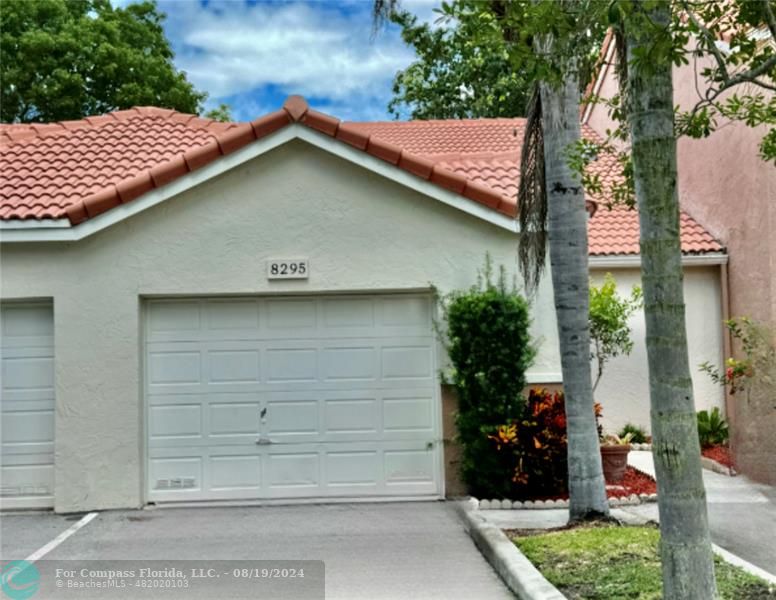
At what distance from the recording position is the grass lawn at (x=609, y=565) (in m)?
5.46

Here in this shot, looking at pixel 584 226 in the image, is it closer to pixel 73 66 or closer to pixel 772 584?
pixel 772 584

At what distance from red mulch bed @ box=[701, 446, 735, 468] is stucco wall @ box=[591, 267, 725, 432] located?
1.05m

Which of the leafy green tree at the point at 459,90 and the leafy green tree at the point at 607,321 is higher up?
the leafy green tree at the point at 459,90

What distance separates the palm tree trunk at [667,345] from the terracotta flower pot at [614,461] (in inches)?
232

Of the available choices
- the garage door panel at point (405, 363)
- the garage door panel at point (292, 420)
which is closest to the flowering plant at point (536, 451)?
the garage door panel at point (405, 363)

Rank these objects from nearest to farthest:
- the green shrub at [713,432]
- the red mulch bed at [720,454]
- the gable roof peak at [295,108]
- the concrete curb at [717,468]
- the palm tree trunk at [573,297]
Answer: the palm tree trunk at [573,297] < the gable roof peak at [295,108] < the concrete curb at [717,468] < the red mulch bed at [720,454] < the green shrub at [713,432]

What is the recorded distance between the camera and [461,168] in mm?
11438

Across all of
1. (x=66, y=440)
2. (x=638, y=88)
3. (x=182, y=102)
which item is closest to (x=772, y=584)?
(x=638, y=88)

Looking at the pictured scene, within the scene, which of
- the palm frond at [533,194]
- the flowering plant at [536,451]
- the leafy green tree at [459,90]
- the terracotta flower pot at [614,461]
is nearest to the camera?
the palm frond at [533,194]

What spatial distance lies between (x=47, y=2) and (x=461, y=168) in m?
23.3

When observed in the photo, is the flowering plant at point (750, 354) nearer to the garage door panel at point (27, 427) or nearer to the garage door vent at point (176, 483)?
the garage door vent at point (176, 483)

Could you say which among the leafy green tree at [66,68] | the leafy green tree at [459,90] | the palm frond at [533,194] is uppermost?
the leafy green tree at [66,68]

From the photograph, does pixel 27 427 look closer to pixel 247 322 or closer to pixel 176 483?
pixel 176 483

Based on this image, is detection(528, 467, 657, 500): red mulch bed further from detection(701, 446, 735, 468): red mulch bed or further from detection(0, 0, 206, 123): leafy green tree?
detection(0, 0, 206, 123): leafy green tree
